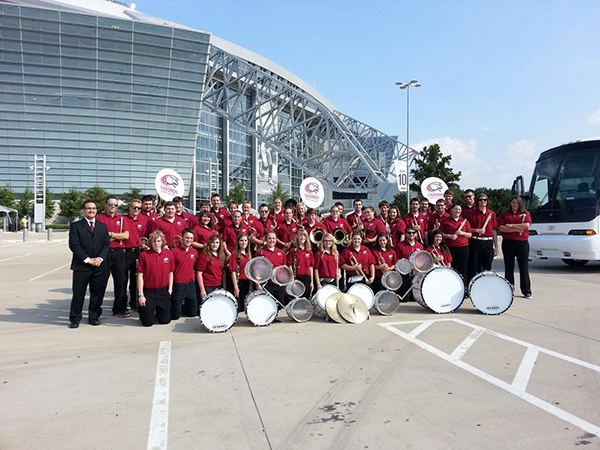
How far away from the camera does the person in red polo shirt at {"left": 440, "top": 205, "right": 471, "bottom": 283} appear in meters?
8.48

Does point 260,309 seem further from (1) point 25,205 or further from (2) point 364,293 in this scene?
(1) point 25,205

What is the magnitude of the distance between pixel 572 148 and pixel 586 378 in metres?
9.50

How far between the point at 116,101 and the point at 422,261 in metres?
56.2

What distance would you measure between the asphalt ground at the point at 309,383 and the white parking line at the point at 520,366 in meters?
0.02

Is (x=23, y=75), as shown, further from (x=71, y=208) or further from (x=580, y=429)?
(x=580, y=429)

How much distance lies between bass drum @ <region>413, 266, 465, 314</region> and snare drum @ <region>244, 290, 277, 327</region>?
2480 mm

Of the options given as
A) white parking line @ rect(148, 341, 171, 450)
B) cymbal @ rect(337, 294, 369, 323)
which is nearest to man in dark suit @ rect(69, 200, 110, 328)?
white parking line @ rect(148, 341, 171, 450)

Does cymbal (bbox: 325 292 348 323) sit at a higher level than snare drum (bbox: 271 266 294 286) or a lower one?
lower

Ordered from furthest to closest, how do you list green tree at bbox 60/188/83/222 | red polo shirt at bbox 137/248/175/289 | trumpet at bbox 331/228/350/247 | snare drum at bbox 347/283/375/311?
green tree at bbox 60/188/83/222 → trumpet at bbox 331/228/350/247 → snare drum at bbox 347/283/375/311 → red polo shirt at bbox 137/248/175/289

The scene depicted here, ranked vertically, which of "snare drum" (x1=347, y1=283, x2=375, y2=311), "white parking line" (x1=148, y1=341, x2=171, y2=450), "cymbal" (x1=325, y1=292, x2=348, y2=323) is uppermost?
"snare drum" (x1=347, y1=283, x2=375, y2=311)

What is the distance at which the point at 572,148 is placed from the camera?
12.0 m

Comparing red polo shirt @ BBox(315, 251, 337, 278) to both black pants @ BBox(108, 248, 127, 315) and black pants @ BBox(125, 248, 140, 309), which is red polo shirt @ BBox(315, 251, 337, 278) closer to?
black pants @ BBox(125, 248, 140, 309)

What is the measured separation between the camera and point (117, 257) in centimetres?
768

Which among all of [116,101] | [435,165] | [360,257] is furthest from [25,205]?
[360,257]
